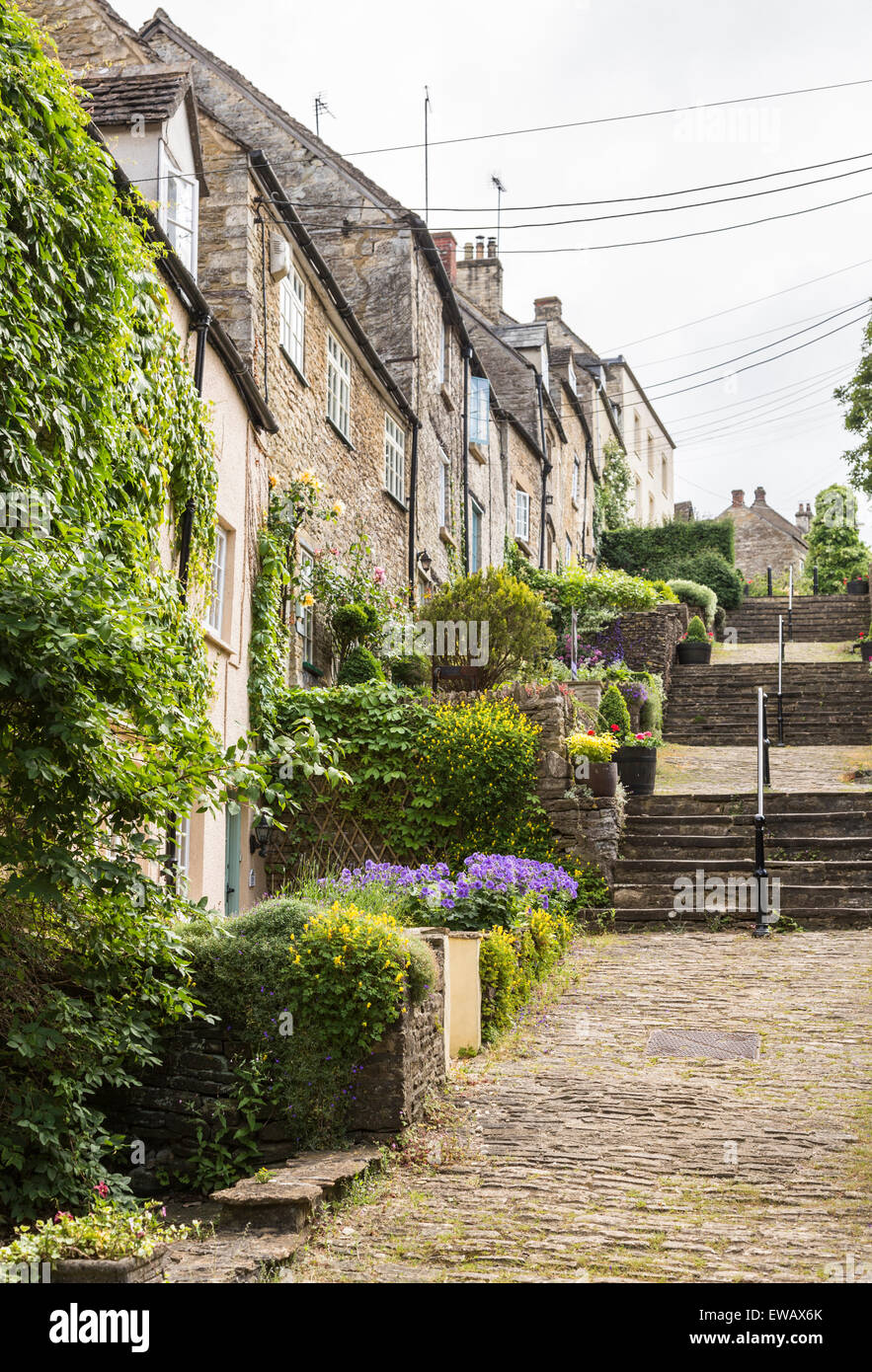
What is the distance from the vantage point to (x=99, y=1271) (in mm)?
4781

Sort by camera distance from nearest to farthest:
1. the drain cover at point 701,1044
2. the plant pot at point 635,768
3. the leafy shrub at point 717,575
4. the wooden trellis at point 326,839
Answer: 1. the drain cover at point 701,1044
2. the wooden trellis at point 326,839
3. the plant pot at point 635,768
4. the leafy shrub at point 717,575

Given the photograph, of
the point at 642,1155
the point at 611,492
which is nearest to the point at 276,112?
the point at 642,1155

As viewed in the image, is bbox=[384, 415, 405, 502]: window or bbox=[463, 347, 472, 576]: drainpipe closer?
bbox=[384, 415, 405, 502]: window

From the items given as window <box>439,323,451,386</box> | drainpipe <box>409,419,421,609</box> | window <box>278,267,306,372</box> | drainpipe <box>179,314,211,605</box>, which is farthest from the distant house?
drainpipe <box>179,314,211,605</box>

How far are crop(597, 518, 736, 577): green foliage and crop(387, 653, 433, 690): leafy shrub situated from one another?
859 inches

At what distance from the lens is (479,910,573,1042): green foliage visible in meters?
9.42

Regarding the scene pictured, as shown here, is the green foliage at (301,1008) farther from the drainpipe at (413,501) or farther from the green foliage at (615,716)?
the drainpipe at (413,501)

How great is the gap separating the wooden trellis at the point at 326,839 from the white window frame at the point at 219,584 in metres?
2.43

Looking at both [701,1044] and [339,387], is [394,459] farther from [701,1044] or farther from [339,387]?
[701,1044]

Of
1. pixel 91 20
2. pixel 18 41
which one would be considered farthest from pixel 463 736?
pixel 91 20

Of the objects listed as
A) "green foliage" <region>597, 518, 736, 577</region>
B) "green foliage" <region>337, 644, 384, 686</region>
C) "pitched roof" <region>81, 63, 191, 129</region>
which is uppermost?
"green foliage" <region>597, 518, 736, 577</region>

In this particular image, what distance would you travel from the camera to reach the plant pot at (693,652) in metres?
25.6

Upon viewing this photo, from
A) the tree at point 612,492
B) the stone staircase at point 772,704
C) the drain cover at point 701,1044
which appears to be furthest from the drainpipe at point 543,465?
the drain cover at point 701,1044

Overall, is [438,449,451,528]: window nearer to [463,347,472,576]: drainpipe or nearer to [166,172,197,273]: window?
[463,347,472,576]: drainpipe
